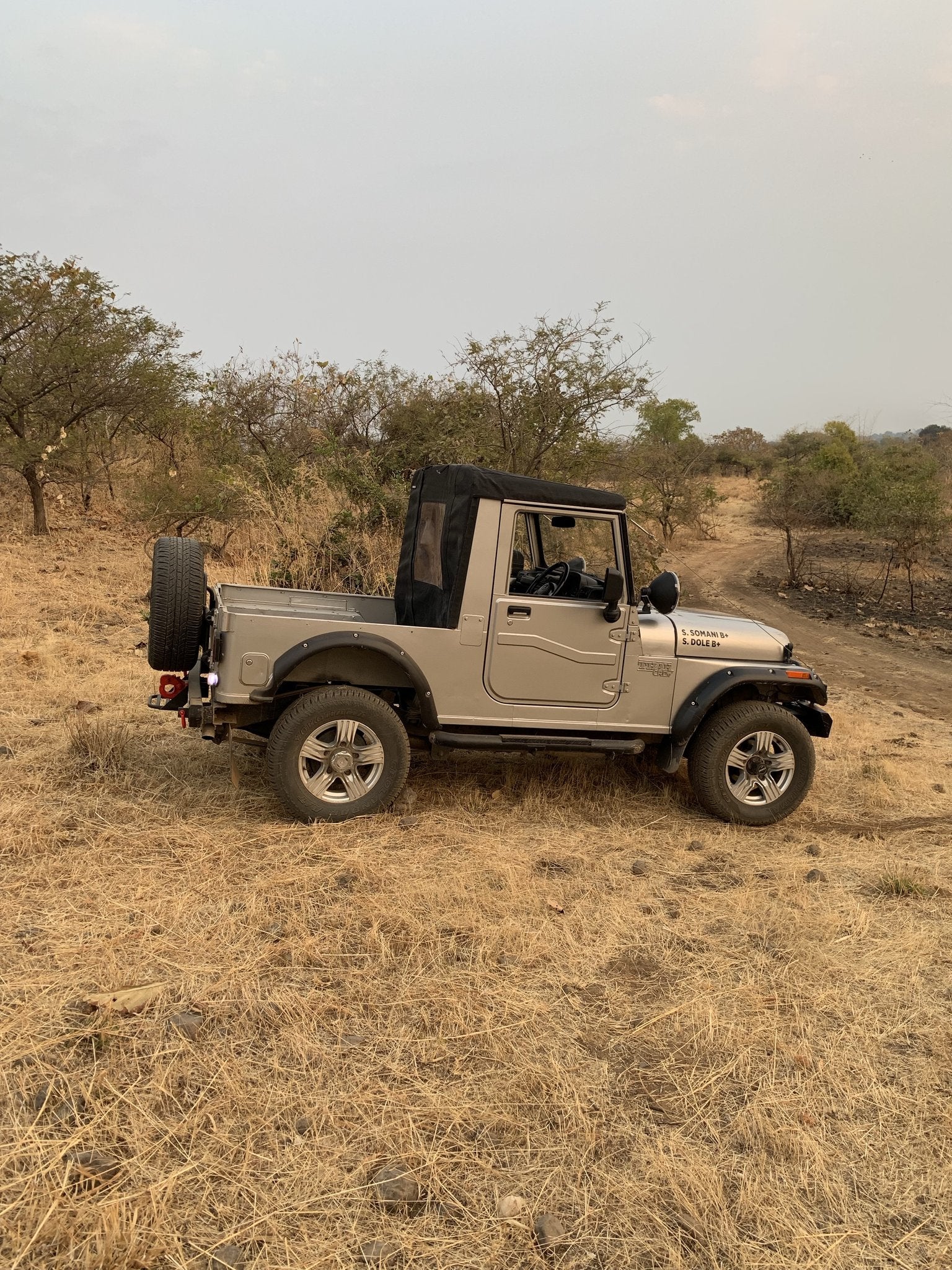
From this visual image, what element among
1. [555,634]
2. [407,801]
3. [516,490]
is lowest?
[407,801]

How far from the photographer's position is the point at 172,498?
1407 cm

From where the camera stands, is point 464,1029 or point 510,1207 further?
point 464,1029

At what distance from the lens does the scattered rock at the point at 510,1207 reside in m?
2.19

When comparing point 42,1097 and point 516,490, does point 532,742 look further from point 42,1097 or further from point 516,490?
point 42,1097

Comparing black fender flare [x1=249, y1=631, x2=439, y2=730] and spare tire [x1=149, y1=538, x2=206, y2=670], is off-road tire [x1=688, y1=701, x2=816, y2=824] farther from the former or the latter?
spare tire [x1=149, y1=538, x2=206, y2=670]

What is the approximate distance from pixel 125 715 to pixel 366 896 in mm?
3199

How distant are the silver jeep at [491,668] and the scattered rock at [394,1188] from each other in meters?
2.35

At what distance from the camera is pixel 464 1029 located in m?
2.92

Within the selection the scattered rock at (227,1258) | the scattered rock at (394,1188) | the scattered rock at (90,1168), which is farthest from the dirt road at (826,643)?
the scattered rock at (90,1168)

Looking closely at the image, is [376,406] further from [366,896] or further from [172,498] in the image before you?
[366,896]

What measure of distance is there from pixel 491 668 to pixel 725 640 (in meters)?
1.52

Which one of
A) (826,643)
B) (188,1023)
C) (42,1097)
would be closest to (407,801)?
(188,1023)

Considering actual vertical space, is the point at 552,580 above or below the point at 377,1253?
above

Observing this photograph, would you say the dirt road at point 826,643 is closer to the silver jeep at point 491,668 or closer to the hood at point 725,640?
the hood at point 725,640
